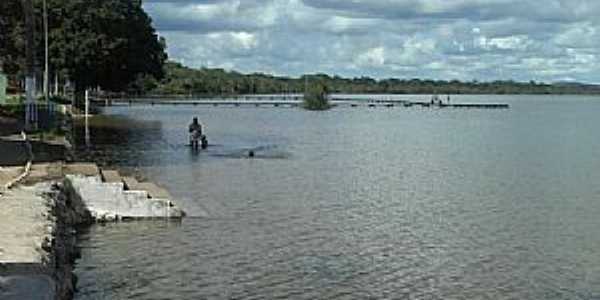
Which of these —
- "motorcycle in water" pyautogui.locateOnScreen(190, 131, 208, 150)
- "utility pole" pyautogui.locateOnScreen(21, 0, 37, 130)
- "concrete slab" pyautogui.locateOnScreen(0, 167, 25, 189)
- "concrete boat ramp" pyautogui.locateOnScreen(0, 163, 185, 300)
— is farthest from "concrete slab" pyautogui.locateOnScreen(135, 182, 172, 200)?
"motorcycle in water" pyautogui.locateOnScreen(190, 131, 208, 150)

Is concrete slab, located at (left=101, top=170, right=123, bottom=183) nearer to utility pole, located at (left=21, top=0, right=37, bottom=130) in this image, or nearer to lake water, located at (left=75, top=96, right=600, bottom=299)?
lake water, located at (left=75, top=96, right=600, bottom=299)

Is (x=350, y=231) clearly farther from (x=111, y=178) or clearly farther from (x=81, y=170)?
(x=81, y=170)

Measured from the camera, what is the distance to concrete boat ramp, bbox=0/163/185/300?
15680 mm

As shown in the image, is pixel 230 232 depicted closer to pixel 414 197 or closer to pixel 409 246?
pixel 409 246

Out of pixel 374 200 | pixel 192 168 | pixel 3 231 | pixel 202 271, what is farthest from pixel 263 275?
pixel 192 168

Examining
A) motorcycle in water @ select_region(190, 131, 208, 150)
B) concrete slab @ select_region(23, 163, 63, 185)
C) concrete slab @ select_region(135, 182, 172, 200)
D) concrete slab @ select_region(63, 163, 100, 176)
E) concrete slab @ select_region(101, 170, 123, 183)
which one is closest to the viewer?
concrete slab @ select_region(23, 163, 63, 185)

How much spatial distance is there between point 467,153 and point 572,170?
1193 cm

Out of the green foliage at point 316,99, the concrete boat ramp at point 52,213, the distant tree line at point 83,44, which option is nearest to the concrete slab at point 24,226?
the concrete boat ramp at point 52,213

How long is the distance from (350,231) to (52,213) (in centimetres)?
797

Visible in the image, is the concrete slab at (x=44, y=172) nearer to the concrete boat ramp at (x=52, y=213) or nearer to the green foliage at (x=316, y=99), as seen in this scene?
the concrete boat ramp at (x=52, y=213)

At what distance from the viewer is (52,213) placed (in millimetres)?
22375

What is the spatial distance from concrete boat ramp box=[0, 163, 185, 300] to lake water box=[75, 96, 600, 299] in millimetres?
695

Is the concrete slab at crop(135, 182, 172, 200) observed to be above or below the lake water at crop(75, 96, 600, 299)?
above

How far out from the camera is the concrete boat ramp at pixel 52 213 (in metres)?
15.7
